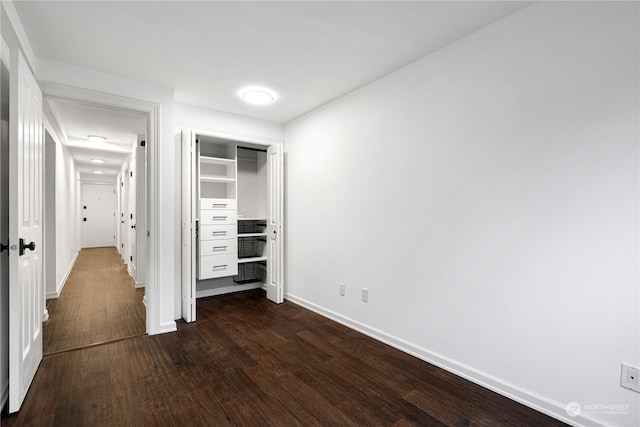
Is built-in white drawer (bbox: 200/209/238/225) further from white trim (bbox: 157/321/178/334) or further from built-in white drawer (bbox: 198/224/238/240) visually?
white trim (bbox: 157/321/178/334)

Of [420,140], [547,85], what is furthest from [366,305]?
[547,85]

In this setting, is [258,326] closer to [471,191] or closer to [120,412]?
[120,412]

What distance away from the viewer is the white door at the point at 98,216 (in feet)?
32.6

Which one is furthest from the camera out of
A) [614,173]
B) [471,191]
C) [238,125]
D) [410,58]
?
[238,125]

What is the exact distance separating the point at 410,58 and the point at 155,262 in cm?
300

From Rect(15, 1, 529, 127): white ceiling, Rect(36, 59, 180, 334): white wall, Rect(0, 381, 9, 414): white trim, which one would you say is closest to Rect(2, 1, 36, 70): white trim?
Rect(15, 1, 529, 127): white ceiling

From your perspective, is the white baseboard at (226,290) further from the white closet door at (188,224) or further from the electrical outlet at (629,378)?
the electrical outlet at (629,378)

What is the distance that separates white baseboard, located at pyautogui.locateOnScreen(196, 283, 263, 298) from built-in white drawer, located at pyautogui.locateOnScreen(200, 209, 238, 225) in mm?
1089

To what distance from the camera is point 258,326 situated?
10.4ft

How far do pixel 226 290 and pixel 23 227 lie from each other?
2.79m

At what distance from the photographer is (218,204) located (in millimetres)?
3869

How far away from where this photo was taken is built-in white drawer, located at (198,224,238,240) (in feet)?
12.3

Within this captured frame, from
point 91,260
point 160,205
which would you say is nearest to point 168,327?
point 160,205

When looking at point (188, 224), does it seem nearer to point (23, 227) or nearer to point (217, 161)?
point (217, 161)
